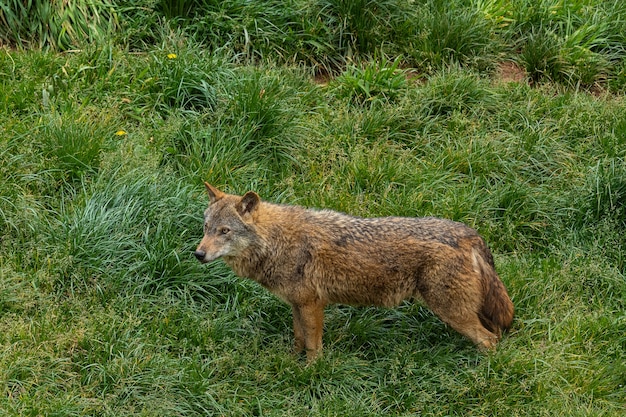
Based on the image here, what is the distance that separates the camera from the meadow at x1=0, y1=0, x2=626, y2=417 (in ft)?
21.1

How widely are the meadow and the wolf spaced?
1.05 ft

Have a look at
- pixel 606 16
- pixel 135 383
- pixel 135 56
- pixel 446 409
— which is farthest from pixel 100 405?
pixel 606 16

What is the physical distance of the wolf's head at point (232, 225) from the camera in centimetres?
676

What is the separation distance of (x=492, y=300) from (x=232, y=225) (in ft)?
7.05

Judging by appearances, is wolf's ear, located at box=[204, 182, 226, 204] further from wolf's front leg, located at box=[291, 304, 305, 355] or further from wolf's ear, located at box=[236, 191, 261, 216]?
wolf's front leg, located at box=[291, 304, 305, 355]

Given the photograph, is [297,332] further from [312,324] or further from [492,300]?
[492,300]

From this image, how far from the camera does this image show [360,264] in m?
6.84

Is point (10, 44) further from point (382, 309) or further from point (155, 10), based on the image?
point (382, 309)

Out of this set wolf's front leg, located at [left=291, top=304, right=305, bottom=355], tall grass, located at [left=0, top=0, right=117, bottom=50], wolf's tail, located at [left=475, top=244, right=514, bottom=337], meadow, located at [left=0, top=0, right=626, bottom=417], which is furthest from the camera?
tall grass, located at [left=0, top=0, right=117, bottom=50]

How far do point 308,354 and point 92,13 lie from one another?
502cm

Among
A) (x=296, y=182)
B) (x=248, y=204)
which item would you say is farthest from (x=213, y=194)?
(x=296, y=182)

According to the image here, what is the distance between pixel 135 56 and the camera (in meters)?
9.55

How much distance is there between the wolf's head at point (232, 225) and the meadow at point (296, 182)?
567mm

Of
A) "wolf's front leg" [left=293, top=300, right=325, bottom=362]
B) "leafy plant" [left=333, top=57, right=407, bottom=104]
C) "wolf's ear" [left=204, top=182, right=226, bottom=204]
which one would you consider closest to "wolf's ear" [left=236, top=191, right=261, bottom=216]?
"wolf's ear" [left=204, top=182, right=226, bottom=204]
